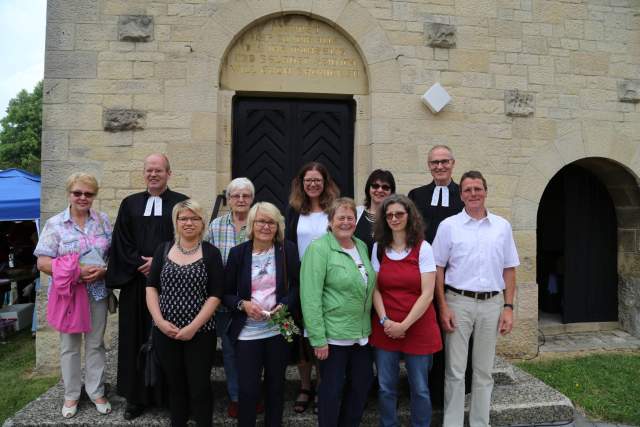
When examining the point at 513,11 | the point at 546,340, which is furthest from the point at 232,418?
the point at 513,11

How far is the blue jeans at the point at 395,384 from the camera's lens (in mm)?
2668

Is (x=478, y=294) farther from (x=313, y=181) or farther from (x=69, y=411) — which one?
(x=69, y=411)

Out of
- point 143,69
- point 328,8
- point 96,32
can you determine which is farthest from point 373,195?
point 96,32

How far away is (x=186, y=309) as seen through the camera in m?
2.58

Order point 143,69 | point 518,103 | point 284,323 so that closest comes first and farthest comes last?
1. point 284,323
2. point 143,69
3. point 518,103

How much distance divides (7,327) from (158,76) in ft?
14.8

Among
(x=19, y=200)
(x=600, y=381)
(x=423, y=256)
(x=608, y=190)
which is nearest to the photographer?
(x=423, y=256)

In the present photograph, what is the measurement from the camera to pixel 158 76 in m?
4.79

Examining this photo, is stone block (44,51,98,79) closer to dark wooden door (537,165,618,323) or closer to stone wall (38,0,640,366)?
stone wall (38,0,640,366)

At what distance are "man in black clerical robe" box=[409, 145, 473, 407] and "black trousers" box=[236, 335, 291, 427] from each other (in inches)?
47.4

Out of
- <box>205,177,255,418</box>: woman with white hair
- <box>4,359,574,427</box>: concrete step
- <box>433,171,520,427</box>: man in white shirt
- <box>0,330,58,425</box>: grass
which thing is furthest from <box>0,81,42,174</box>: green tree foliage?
<box>433,171,520,427</box>: man in white shirt

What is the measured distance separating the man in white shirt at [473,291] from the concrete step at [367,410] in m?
0.43

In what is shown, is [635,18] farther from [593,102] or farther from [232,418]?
[232,418]

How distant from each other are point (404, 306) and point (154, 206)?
188cm
